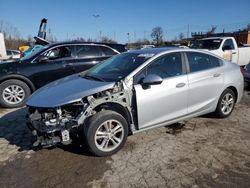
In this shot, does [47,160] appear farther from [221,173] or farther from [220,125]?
[220,125]

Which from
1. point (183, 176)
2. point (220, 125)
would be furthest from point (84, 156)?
point (220, 125)

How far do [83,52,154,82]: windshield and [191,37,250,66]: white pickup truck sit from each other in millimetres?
7680

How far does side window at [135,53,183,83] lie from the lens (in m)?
4.06

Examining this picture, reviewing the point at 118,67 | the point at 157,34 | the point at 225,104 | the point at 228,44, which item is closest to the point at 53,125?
the point at 118,67

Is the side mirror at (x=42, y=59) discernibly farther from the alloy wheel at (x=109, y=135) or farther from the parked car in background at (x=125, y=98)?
the alloy wheel at (x=109, y=135)

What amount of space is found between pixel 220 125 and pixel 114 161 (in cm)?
241

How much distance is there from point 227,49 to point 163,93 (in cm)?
882

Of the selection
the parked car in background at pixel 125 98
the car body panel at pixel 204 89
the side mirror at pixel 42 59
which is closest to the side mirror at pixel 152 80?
the parked car in background at pixel 125 98

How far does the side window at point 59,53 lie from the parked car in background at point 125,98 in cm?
263

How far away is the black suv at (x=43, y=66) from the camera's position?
259 inches

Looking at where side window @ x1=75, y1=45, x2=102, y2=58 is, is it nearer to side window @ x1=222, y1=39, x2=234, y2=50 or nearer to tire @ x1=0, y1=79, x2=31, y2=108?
tire @ x1=0, y1=79, x2=31, y2=108

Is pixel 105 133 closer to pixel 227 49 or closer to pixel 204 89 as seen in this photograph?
pixel 204 89

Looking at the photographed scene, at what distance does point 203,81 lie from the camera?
461 cm

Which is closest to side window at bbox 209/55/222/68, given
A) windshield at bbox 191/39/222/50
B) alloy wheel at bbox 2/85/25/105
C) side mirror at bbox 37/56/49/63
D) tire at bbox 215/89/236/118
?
tire at bbox 215/89/236/118
